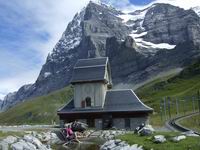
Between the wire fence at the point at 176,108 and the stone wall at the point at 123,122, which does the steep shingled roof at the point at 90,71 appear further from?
the wire fence at the point at 176,108

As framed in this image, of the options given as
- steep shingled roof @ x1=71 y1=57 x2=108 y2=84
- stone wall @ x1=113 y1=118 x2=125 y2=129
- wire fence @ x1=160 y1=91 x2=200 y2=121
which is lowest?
stone wall @ x1=113 y1=118 x2=125 y2=129

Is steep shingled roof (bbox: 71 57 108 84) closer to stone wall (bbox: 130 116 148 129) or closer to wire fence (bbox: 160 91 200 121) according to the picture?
stone wall (bbox: 130 116 148 129)

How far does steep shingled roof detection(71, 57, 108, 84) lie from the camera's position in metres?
79.6

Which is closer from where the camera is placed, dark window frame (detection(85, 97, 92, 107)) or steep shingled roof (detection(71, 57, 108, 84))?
steep shingled roof (detection(71, 57, 108, 84))

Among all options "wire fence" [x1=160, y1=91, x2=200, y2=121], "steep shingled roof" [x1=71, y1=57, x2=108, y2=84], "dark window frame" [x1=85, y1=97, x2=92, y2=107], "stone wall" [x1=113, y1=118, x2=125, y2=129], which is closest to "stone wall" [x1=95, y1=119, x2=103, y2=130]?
"stone wall" [x1=113, y1=118, x2=125, y2=129]

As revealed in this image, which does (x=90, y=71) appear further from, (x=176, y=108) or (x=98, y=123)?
(x=176, y=108)

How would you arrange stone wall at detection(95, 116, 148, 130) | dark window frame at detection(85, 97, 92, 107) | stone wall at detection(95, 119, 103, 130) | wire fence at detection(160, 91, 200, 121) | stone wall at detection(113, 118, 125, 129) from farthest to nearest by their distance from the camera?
1. wire fence at detection(160, 91, 200, 121)
2. dark window frame at detection(85, 97, 92, 107)
3. stone wall at detection(95, 119, 103, 130)
4. stone wall at detection(113, 118, 125, 129)
5. stone wall at detection(95, 116, 148, 130)

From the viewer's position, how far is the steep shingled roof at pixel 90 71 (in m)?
79.6

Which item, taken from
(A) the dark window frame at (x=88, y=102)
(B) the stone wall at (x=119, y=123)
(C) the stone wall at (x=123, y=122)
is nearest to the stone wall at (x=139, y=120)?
(C) the stone wall at (x=123, y=122)

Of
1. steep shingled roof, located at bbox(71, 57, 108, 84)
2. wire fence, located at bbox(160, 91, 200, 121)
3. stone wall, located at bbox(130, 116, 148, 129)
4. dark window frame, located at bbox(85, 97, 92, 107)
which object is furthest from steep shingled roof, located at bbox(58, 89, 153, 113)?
wire fence, located at bbox(160, 91, 200, 121)

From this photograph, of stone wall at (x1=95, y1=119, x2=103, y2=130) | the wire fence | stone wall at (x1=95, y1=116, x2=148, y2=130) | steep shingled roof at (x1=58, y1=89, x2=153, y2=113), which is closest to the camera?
steep shingled roof at (x1=58, y1=89, x2=153, y2=113)

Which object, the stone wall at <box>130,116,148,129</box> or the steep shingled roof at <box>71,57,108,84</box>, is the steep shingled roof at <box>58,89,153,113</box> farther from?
the steep shingled roof at <box>71,57,108,84</box>

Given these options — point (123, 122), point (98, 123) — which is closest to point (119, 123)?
point (123, 122)

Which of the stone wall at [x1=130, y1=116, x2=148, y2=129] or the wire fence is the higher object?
the wire fence
